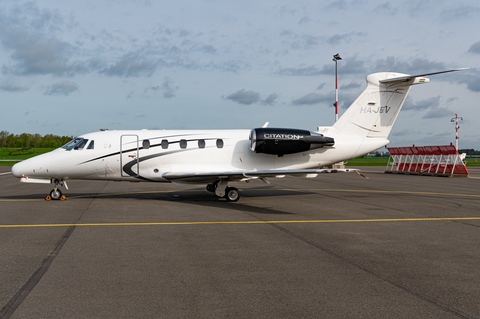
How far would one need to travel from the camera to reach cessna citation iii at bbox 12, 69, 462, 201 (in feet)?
57.6

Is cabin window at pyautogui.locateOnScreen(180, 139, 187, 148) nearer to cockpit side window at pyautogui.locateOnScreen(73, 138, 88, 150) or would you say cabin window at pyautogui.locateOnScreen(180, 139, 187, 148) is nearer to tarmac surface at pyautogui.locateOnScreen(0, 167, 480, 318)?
cockpit side window at pyautogui.locateOnScreen(73, 138, 88, 150)

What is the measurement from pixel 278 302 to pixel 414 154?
38.4 metres

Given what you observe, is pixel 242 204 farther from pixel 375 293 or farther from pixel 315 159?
pixel 375 293

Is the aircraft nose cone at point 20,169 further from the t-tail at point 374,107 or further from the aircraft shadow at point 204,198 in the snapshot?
the t-tail at point 374,107

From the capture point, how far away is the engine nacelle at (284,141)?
57.7ft

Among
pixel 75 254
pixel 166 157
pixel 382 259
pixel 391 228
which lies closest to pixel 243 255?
pixel 382 259

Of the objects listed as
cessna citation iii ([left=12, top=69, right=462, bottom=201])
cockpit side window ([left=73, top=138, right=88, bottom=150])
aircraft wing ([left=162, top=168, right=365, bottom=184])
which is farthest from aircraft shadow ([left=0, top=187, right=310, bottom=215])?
cockpit side window ([left=73, top=138, right=88, bottom=150])

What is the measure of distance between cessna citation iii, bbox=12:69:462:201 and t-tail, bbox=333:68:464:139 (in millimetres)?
41

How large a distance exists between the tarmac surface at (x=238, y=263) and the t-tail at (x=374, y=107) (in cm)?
552

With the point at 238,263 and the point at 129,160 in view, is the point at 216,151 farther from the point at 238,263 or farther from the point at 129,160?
the point at 238,263

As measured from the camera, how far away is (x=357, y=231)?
10938mm

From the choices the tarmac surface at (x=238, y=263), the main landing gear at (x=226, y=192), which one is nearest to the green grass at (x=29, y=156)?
the main landing gear at (x=226, y=192)

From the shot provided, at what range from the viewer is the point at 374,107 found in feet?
63.8

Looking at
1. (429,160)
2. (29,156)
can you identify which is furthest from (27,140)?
(429,160)
